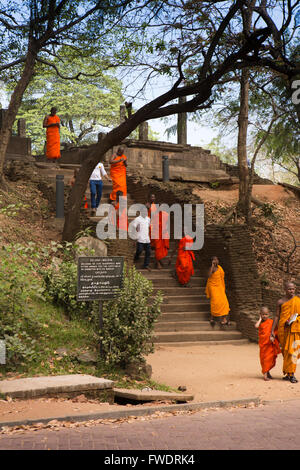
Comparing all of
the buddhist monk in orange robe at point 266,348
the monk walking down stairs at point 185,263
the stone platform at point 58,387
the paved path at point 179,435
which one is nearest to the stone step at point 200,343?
the monk walking down stairs at point 185,263

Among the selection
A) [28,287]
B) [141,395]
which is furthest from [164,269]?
[141,395]

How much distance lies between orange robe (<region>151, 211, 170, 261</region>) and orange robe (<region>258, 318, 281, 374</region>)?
239 inches

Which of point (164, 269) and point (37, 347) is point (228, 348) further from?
point (37, 347)

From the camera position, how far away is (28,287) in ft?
30.3

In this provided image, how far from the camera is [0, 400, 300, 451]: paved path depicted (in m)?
5.24

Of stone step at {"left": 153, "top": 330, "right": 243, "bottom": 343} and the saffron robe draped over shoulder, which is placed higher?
the saffron robe draped over shoulder

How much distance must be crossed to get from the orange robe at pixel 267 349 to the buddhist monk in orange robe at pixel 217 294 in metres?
3.83

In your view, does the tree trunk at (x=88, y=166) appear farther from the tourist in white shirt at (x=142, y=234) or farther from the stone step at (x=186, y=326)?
the stone step at (x=186, y=326)

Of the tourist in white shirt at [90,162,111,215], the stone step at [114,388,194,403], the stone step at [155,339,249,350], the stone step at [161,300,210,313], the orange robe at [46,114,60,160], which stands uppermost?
the orange robe at [46,114,60,160]

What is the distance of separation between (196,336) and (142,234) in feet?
10.3

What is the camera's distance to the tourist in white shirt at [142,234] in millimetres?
15117

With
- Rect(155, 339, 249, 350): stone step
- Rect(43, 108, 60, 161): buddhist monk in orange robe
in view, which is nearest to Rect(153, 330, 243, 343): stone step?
Rect(155, 339, 249, 350): stone step

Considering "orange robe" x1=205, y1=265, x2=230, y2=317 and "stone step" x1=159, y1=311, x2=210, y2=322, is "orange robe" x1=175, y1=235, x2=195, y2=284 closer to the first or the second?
"orange robe" x1=205, y1=265, x2=230, y2=317

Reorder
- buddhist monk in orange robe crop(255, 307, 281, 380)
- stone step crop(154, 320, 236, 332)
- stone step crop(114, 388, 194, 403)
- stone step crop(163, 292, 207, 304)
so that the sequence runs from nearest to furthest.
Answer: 1. stone step crop(114, 388, 194, 403)
2. buddhist monk in orange robe crop(255, 307, 281, 380)
3. stone step crop(154, 320, 236, 332)
4. stone step crop(163, 292, 207, 304)
